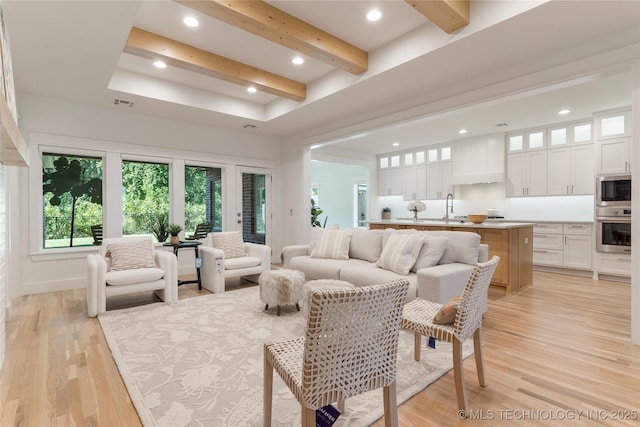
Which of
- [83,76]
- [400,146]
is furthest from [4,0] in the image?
[400,146]

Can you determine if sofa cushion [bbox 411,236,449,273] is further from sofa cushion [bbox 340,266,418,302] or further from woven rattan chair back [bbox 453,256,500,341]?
woven rattan chair back [bbox 453,256,500,341]

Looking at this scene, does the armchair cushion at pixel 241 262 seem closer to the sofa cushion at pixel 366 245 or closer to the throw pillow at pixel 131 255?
the throw pillow at pixel 131 255

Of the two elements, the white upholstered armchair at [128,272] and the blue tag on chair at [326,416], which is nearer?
the blue tag on chair at [326,416]

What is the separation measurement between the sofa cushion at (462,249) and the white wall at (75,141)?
438cm

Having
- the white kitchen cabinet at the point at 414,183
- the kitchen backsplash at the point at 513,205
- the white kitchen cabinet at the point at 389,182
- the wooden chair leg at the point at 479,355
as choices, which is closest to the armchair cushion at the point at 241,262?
the wooden chair leg at the point at 479,355

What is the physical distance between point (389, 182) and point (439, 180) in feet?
4.79

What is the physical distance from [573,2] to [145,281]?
15.8 ft

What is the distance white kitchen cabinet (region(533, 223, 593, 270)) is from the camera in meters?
5.46

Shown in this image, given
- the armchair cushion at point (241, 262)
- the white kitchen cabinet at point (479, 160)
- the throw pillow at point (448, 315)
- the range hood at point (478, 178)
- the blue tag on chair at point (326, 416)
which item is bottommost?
the blue tag on chair at point (326, 416)

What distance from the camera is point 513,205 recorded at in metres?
6.85

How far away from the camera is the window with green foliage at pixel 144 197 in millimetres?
5273

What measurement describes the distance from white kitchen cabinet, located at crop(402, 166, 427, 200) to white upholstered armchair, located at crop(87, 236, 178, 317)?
20.1ft

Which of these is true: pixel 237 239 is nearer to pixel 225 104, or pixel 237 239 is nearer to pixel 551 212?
pixel 225 104

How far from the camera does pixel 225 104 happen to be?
17.2 feet
